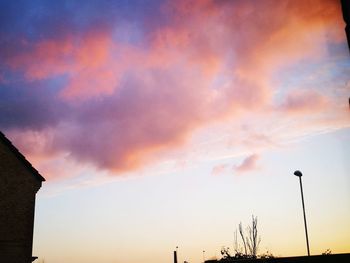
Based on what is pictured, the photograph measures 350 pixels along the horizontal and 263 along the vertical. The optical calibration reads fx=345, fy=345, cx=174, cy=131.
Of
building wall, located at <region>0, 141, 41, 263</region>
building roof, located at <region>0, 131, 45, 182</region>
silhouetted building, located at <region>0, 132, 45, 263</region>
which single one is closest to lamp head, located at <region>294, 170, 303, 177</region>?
building roof, located at <region>0, 131, 45, 182</region>

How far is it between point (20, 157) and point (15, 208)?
3.57 meters

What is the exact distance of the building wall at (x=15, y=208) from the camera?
74.2 ft

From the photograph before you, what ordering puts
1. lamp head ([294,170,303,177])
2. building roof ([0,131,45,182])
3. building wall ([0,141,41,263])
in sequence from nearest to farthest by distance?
building wall ([0,141,41,263])
building roof ([0,131,45,182])
lamp head ([294,170,303,177])

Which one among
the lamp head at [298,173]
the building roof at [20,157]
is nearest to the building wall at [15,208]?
the building roof at [20,157]

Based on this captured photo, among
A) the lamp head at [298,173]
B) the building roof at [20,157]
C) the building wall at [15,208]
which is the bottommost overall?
the building wall at [15,208]

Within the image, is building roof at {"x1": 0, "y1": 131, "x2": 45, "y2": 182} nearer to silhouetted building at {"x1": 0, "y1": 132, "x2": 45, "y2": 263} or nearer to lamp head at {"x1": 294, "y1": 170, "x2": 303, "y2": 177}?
silhouetted building at {"x1": 0, "y1": 132, "x2": 45, "y2": 263}

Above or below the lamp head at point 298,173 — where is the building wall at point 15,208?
below

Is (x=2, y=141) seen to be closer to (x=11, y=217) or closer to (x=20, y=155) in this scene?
→ (x=20, y=155)

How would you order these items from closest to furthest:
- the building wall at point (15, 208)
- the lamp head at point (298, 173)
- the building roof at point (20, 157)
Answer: the building wall at point (15, 208), the building roof at point (20, 157), the lamp head at point (298, 173)

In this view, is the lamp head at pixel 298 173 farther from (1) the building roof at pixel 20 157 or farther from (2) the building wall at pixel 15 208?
(2) the building wall at pixel 15 208

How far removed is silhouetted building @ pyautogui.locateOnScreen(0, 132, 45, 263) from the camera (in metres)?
22.6

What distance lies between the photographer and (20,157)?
2455 centimetres

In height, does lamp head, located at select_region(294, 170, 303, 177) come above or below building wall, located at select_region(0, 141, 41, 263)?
above

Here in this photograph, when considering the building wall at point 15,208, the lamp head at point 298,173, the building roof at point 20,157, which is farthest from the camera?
the lamp head at point 298,173
